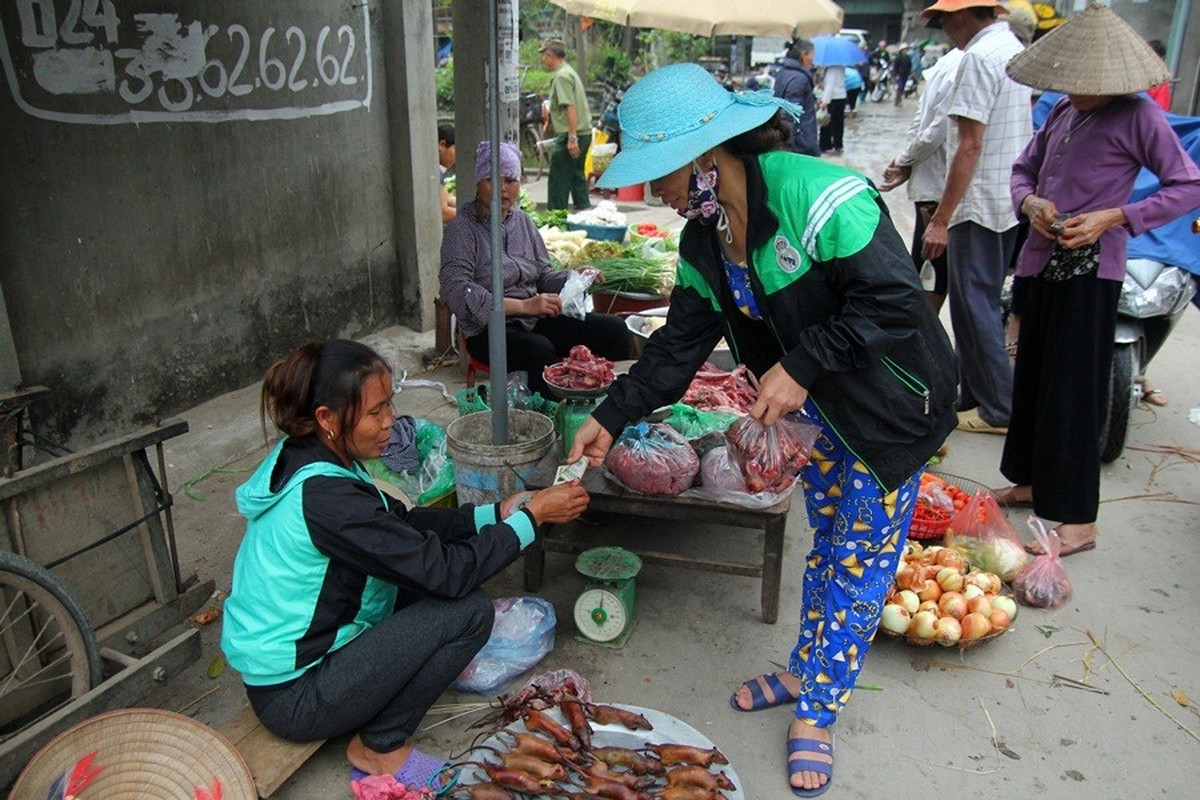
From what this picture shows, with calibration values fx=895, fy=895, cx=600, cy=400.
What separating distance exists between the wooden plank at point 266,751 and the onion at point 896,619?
1845mm

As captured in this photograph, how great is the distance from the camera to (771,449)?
265 centimetres

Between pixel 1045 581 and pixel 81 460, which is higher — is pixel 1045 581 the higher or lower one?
the lower one

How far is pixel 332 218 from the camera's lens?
545cm

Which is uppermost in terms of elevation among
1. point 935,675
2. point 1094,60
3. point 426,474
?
point 1094,60

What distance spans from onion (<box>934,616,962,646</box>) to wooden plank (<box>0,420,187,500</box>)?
249cm

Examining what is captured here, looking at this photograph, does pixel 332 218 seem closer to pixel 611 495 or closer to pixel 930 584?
→ pixel 611 495

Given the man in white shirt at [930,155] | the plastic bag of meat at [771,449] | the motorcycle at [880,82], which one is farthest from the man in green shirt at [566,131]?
the motorcycle at [880,82]

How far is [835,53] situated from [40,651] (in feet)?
52.0

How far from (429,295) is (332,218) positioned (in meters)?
0.93

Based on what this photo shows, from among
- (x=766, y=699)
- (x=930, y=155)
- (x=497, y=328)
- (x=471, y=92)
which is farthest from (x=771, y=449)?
(x=471, y=92)

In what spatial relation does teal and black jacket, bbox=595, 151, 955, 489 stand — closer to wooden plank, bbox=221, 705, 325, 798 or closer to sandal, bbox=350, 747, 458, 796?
sandal, bbox=350, 747, 458, 796

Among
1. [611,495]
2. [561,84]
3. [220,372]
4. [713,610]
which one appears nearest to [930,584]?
[713,610]

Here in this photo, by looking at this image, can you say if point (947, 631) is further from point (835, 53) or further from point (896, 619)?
point (835, 53)

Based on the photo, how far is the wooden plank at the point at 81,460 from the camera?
2.31 metres
